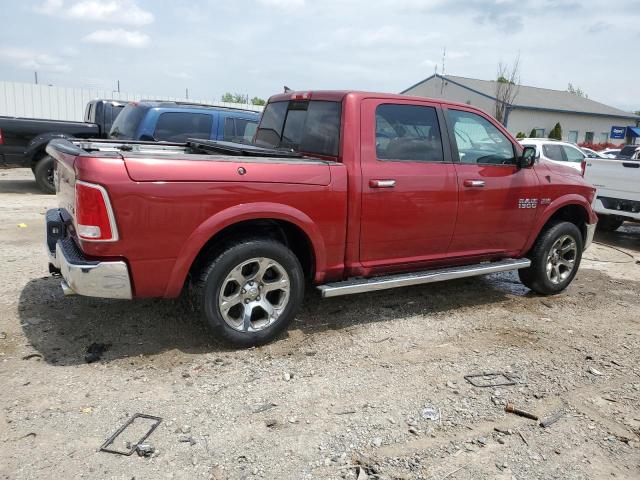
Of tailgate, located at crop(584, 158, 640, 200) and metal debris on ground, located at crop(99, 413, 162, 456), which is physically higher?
tailgate, located at crop(584, 158, 640, 200)

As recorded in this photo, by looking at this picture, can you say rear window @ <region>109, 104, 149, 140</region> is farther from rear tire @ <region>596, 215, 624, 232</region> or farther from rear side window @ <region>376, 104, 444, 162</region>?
rear tire @ <region>596, 215, 624, 232</region>

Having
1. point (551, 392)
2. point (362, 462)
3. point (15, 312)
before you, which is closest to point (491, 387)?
point (551, 392)

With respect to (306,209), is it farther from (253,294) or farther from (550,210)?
(550,210)

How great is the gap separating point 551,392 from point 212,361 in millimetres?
2382

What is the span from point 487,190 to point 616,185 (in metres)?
5.29

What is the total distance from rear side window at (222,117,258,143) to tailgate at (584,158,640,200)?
6007 millimetres

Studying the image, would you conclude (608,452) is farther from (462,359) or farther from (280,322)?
(280,322)

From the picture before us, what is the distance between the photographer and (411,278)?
4527mm

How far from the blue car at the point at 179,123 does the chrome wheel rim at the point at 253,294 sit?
15.0 feet

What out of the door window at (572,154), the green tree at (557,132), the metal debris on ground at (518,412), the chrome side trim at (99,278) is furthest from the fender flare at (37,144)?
the green tree at (557,132)

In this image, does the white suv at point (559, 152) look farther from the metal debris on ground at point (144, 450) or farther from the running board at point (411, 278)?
the metal debris on ground at point (144, 450)

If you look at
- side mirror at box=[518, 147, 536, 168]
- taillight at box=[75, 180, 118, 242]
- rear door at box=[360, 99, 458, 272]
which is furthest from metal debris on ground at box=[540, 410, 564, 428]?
taillight at box=[75, 180, 118, 242]

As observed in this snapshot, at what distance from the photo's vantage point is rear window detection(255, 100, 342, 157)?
14.2 ft

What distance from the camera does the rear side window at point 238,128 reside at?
364 inches
